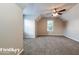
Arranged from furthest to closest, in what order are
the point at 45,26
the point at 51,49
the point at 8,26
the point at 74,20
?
the point at 45,26
the point at 74,20
the point at 51,49
the point at 8,26

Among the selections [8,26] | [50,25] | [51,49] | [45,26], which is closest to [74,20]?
[51,49]

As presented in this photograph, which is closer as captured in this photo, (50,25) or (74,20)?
(74,20)

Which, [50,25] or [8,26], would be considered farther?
[50,25]

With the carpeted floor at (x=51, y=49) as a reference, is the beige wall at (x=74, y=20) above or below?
above

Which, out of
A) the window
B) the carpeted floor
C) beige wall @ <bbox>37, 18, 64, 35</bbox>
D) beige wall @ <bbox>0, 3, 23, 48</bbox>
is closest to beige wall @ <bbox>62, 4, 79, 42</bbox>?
the carpeted floor

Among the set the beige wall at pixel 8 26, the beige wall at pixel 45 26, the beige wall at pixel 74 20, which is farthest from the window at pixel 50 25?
the beige wall at pixel 8 26

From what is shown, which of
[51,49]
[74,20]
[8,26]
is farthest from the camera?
[74,20]

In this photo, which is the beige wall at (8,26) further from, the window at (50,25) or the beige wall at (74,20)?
the window at (50,25)

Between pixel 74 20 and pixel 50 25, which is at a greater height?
A: pixel 74 20

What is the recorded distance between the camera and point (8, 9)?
305 centimetres

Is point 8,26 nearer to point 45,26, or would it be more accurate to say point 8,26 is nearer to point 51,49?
point 51,49

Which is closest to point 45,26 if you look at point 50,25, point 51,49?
point 50,25

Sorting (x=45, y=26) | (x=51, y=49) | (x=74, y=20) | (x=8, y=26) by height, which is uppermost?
(x=74, y=20)
